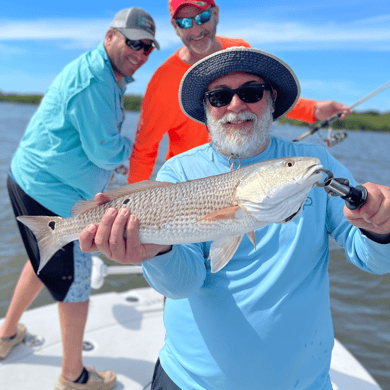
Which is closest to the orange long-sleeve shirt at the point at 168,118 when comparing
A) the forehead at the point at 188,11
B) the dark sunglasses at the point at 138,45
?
the dark sunglasses at the point at 138,45

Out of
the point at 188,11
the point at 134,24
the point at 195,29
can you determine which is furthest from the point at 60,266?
the point at 188,11

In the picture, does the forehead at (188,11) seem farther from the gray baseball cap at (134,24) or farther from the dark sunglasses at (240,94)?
the dark sunglasses at (240,94)

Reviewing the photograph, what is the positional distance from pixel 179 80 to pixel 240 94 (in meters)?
1.28

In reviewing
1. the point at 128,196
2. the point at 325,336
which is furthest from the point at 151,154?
the point at 325,336

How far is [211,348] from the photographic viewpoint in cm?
177

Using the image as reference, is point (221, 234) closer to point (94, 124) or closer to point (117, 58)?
point (94, 124)

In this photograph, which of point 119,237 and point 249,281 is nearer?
point 119,237

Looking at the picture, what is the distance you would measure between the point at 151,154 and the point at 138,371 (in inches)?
79.7

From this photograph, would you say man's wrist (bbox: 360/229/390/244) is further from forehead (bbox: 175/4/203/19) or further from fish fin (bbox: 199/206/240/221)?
forehead (bbox: 175/4/203/19)

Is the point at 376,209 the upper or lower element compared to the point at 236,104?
lower

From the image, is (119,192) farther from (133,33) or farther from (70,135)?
(133,33)

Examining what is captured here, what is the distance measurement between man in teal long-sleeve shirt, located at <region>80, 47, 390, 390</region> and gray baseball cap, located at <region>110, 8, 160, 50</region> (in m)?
1.30

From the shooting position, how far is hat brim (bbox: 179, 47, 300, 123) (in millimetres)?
1947

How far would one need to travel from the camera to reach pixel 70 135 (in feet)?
9.16
